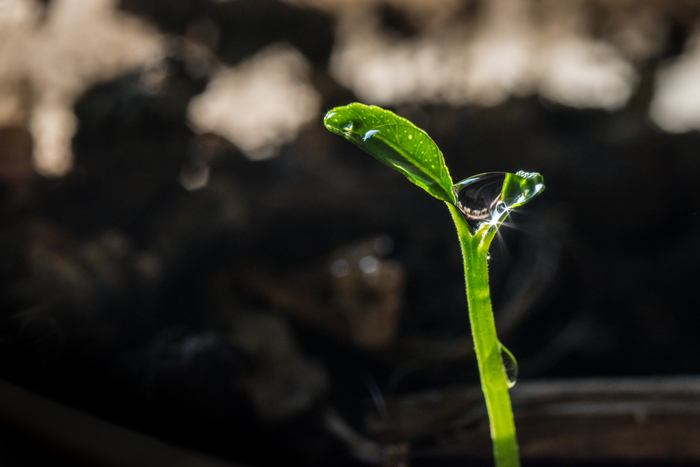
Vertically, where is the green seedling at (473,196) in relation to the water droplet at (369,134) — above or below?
below

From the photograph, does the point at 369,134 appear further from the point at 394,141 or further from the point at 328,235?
the point at 328,235

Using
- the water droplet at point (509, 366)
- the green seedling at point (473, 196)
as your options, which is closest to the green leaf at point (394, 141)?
the green seedling at point (473, 196)

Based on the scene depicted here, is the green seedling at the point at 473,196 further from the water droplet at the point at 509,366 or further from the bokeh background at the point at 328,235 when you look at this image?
the bokeh background at the point at 328,235

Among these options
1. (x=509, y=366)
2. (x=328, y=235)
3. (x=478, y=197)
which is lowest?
(x=328, y=235)

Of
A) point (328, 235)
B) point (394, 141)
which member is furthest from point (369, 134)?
point (328, 235)

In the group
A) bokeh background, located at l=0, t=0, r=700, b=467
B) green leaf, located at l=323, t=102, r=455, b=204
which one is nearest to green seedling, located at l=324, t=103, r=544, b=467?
green leaf, located at l=323, t=102, r=455, b=204

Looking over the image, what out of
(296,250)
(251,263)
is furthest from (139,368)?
(296,250)

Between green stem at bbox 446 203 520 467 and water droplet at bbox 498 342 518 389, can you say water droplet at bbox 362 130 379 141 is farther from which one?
water droplet at bbox 498 342 518 389
